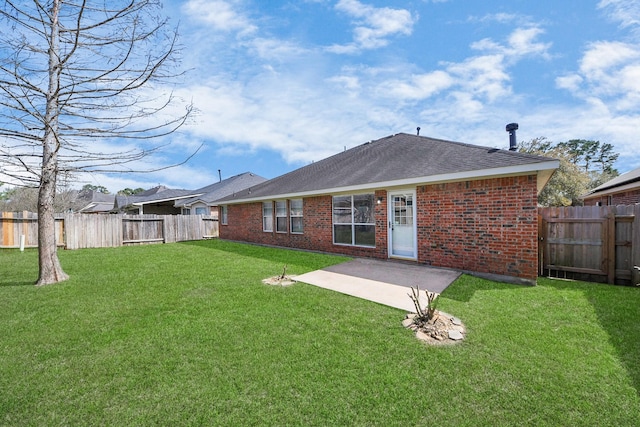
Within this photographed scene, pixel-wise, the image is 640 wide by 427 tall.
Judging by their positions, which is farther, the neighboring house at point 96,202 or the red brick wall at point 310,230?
the neighboring house at point 96,202

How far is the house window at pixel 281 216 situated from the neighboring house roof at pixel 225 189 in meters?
9.78

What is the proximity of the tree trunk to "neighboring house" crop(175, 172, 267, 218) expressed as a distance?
13.2 metres

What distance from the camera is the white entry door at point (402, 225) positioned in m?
7.59

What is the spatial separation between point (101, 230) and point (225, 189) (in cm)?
1037

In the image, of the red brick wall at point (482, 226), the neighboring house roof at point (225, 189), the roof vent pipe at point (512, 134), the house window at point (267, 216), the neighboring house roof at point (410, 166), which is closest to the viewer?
the red brick wall at point (482, 226)

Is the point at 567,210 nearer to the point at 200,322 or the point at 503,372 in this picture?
the point at 503,372

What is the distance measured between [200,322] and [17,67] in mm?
5697

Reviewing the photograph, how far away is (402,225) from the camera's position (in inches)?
309

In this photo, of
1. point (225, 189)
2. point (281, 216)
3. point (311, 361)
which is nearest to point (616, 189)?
point (281, 216)

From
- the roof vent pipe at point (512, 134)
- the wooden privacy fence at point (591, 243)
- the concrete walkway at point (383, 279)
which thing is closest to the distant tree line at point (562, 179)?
the roof vent pipe at point (512, 134)

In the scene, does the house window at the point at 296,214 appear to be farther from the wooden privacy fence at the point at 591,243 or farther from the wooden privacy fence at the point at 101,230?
the wooden privacy fence at the point at 101,230

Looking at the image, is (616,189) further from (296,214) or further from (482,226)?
(296,214)

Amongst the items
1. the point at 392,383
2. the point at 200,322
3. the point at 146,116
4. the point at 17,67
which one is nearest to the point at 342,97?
the point at 146,116

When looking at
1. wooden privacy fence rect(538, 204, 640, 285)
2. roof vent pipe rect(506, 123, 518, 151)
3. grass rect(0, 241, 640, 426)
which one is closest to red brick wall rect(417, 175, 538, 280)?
grass rect(0, 241, 640, 426)
